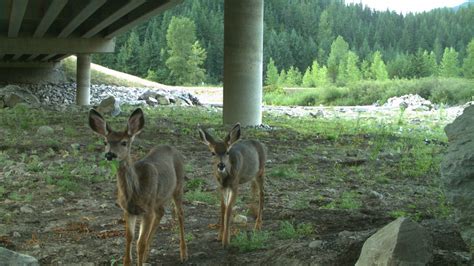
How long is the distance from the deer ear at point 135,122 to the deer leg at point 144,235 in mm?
788

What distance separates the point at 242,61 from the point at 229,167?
45.3ft

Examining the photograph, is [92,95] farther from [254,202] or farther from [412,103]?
[254,202]

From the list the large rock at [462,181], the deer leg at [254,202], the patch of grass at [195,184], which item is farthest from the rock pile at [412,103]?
the large rock at [462,181]

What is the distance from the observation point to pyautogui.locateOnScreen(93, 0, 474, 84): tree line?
391ft

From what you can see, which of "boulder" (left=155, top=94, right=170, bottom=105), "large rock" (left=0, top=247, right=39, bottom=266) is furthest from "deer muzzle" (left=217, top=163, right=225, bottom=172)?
"boulder" (left=155, top=94, right=170, bottom=105)

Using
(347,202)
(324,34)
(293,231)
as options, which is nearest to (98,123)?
(293,231)

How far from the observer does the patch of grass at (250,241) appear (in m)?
6.79

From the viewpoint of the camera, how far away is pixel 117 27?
3162 cm

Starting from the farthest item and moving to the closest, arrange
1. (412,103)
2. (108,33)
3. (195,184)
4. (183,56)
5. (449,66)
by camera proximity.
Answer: (183,56) → (449,66) → (412,103) → (108,33) → (195,184)

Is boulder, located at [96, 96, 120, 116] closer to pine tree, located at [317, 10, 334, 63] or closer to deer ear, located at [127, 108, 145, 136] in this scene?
deer ear, located at [127, 108, 145, 136]

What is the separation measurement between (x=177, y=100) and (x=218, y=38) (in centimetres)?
10780

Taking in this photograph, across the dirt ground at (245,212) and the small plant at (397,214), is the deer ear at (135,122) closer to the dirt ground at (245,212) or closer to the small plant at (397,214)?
the dirt ground at (245,212)

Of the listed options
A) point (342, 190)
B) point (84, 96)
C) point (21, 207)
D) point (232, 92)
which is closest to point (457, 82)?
point (84, 96)

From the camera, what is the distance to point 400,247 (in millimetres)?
4688
